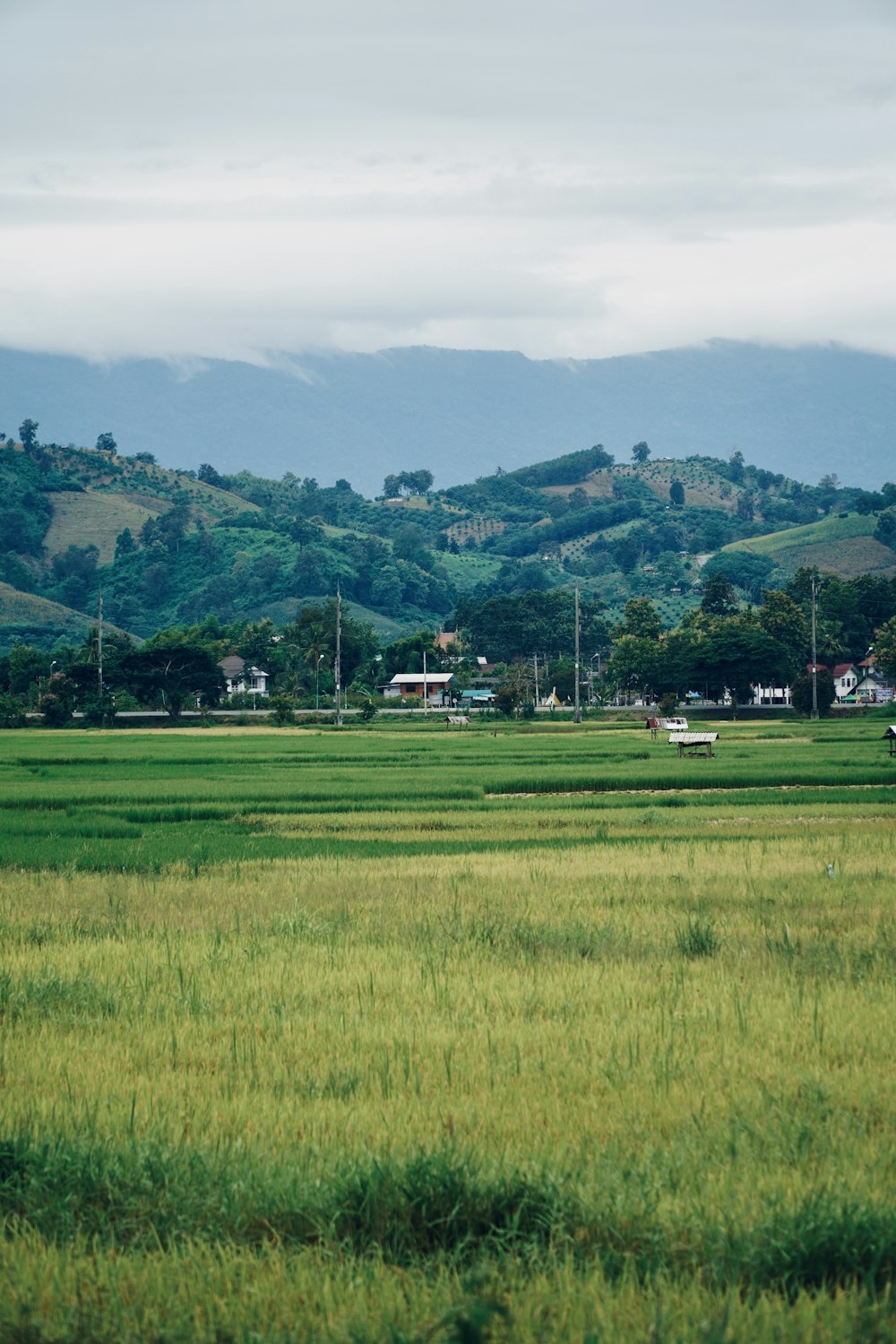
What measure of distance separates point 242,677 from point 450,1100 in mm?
131457

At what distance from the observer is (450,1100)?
9.13 meters

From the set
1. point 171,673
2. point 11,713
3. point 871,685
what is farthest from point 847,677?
point 11,713

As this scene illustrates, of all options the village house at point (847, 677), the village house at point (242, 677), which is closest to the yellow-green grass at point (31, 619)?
the village house at point (242, 677)

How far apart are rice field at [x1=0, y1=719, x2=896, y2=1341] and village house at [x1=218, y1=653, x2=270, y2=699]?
387 ft

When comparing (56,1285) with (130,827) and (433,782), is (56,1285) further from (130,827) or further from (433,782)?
(433,782)

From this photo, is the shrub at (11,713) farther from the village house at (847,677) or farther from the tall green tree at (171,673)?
the village house at (847,677)

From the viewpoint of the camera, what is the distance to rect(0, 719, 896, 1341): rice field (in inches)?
253

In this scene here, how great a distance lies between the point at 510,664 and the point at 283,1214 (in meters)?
155

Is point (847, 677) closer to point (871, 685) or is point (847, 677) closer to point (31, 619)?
point (871, 685)

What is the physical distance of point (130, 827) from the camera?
28.6 meters

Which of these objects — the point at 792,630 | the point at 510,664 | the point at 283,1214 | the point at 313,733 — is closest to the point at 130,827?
the point at 283,1214

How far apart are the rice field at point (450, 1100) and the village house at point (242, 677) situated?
11808cm

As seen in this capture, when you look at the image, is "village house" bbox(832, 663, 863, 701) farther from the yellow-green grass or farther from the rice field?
the rice field

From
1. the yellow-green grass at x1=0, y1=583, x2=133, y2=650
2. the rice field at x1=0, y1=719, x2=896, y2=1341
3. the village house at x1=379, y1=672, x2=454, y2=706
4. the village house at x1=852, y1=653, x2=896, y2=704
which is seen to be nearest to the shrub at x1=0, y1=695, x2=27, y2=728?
the village house at x1=379, y1=672, x2=454, y2=706
